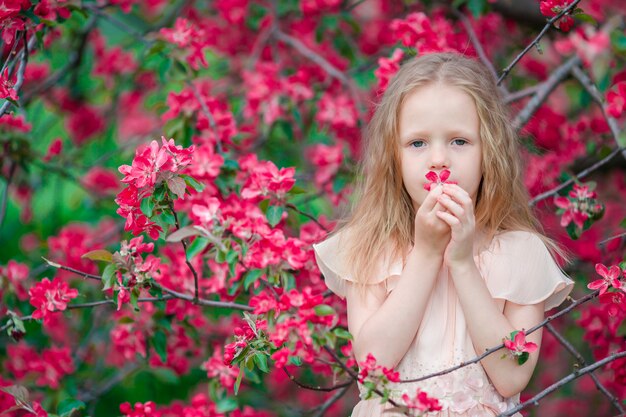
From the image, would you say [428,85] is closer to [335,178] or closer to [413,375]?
[413,375]

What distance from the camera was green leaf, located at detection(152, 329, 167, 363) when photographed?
2.56 meters

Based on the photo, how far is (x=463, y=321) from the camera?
186 centimetres

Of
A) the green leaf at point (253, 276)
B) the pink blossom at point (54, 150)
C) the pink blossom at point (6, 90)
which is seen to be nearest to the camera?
the green leaf at point (253, 276)

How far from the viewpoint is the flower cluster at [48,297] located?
7.11 feet

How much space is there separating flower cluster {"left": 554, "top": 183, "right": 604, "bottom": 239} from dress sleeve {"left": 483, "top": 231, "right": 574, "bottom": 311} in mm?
460

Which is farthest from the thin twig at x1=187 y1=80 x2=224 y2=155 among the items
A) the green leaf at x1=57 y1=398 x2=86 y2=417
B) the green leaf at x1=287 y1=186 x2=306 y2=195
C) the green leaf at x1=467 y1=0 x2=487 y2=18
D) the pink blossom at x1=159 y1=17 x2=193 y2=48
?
the green leaf at x1=467 y1=0 x2=487 y2=18

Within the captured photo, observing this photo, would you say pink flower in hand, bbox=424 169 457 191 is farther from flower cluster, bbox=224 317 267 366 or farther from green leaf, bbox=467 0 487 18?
green leaf, bbox=467 0 487 18

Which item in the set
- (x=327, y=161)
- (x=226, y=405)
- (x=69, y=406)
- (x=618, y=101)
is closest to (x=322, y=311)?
(x=226, y=405)

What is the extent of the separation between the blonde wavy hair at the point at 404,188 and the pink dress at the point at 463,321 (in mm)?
53

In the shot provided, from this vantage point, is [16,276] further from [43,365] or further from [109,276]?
[109,276]

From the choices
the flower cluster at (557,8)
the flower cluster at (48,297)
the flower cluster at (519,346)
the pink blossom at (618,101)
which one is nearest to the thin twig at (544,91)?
the pink blossom at (618,101)

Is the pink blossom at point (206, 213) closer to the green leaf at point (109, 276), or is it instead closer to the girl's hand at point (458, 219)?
the green leaf at point (109, 276)

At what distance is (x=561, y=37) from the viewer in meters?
3.58

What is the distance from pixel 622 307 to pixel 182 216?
1302 millimetres
